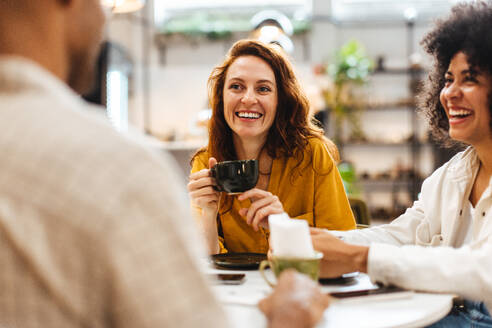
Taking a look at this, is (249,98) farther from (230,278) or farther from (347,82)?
(347,82)

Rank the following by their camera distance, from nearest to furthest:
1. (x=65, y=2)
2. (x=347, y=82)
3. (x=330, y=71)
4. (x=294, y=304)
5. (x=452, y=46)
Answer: (x=65, y=2)
(x=294, y=304)
(x=452, y=46)
(x=330, y=71)
(x=347, y=82)

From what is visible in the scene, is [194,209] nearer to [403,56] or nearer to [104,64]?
[104,64]

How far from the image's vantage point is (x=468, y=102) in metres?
1.54

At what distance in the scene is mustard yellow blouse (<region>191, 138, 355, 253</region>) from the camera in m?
2.04

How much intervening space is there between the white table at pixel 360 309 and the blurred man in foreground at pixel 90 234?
0.44m

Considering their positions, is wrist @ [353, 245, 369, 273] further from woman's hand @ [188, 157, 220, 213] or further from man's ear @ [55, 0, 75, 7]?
man's ear @ [55, 0, 75, 7]

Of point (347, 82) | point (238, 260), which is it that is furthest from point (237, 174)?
point (347, 82)

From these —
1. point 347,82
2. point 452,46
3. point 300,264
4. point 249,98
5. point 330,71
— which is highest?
point 330,71

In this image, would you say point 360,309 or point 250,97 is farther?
point 250,97

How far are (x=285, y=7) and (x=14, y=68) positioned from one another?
8.71 metres

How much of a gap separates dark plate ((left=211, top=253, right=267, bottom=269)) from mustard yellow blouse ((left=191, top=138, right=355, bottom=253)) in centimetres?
34

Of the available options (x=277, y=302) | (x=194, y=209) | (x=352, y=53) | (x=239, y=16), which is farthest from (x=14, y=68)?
(x=239, y=16)

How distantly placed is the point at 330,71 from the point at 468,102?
6396 mm

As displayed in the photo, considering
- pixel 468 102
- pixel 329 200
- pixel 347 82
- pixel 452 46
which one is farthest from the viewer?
pixel 347 82
